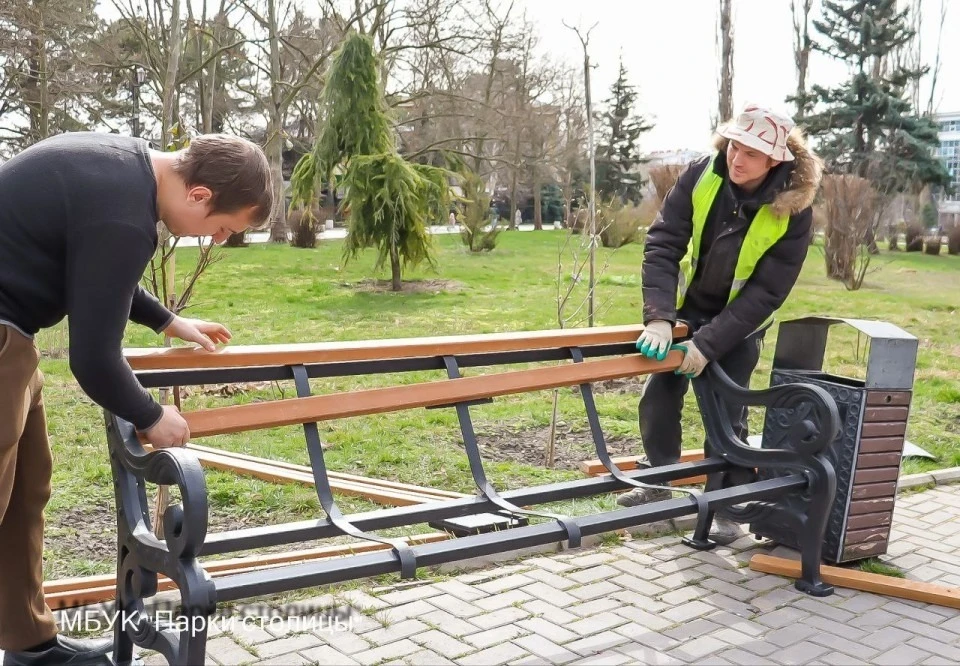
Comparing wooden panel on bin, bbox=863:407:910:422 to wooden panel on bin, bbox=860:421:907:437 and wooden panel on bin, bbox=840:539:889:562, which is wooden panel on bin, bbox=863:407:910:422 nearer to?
wooden panel on bin, bbox=860:421:907:437

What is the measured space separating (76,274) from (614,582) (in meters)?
2.32

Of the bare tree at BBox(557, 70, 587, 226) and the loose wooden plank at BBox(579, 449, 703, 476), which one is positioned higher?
the bare tree at BBox(557, 70, 587, 226)

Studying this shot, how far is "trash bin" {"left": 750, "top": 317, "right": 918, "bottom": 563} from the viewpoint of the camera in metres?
3.63

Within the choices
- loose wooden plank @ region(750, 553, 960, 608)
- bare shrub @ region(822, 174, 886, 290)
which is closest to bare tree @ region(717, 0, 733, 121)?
bare shrub @ region(822, 174, 886, 290)

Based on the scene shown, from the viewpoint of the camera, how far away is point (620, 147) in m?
41.2

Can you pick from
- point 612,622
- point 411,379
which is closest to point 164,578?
point 612,622

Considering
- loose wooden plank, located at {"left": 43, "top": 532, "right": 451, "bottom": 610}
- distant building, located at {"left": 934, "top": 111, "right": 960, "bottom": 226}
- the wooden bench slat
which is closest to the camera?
the wooden bench slat

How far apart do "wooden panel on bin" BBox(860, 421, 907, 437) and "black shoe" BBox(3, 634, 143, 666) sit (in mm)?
2809

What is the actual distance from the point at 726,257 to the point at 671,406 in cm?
70

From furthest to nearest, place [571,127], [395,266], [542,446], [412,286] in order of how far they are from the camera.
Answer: [571,127] → [412,286] → [395,266] → [542,446]

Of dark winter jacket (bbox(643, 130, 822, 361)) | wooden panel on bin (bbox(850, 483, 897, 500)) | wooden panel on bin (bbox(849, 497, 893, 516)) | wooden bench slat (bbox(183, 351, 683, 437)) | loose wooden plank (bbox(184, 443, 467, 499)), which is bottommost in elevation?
loose wooden plank (bbox(184, 443, 467, 499))

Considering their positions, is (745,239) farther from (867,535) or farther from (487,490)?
(487,490)

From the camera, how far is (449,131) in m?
31.5

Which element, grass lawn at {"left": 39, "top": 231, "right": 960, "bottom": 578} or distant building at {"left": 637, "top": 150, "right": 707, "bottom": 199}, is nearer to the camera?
grass lawn at {"left": 39, "top": 231, "right": 960, "bottom": 578}
